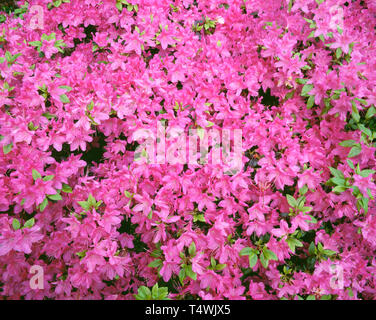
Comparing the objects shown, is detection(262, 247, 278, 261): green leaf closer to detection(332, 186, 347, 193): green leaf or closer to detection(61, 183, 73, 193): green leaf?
detection(332, 186, 347, 193): green leaf

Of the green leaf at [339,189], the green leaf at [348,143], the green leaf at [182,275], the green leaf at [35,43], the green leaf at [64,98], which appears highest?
the green leaf at [35,43]

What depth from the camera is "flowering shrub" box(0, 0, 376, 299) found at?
1880 mm

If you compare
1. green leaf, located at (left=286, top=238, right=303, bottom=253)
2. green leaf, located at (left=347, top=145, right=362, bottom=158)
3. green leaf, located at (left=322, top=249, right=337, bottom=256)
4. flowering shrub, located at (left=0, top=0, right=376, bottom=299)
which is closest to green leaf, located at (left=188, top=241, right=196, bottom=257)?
flowering shrub, located at (left=0, top=0, right=376, bottom=299)

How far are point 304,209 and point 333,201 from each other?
0.81ft

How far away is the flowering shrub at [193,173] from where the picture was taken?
6.17 ft

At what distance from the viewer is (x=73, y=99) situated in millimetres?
2174

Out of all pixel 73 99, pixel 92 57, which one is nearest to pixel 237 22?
pixel 92 57

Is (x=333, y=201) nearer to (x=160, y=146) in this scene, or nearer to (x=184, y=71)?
(x=160, y=146)

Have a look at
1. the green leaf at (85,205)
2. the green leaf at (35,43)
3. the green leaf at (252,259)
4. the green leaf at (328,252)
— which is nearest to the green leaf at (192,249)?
the green leaf at (252,259)

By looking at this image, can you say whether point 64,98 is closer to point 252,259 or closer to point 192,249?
point 192,249

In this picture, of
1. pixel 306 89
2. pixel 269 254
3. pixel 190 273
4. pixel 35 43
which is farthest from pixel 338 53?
pixel 35 43

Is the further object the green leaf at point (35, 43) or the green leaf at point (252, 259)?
the green leaf at point (35, 43)

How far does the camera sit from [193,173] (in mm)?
1945

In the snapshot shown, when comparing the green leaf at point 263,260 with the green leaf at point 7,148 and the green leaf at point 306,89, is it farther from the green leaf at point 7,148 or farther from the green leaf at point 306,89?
the green leaf at point 7,148
